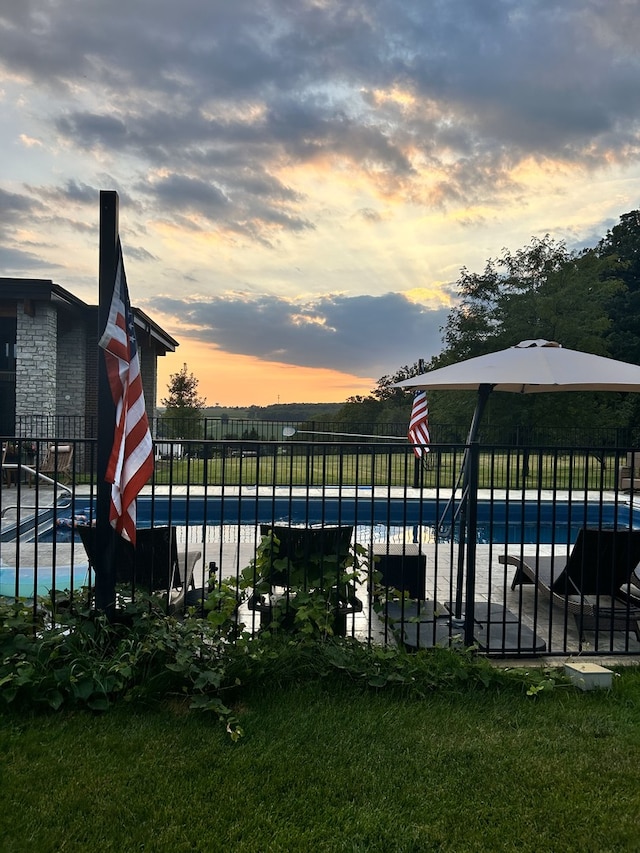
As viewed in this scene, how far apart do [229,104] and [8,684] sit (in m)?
9.21

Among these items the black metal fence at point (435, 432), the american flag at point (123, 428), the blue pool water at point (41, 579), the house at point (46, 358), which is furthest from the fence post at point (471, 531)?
the black metal fence at point (435, 432)

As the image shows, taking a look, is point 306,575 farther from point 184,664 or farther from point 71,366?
point 71,366

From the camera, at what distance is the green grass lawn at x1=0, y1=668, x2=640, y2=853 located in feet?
7.29

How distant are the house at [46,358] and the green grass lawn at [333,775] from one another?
13865 millimetres

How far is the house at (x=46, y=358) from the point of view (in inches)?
617

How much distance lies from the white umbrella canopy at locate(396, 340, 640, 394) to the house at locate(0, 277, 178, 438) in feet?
42.6

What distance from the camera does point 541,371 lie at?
14.1 feet

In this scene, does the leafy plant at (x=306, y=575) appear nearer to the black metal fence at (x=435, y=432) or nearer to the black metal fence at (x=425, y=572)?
the black metal fence at (x=425, y=572)

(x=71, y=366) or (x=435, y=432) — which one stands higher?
(x=71, y=366)

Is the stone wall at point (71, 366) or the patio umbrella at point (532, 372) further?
the stone wall at point (71, 366)

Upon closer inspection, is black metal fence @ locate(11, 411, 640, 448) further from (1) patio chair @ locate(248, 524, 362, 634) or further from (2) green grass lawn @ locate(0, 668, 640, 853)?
(2) green grass lawn @ locate(0, 668, 640, 853)

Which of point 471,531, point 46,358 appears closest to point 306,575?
point 471,531

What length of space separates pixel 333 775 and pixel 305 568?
1.45 m

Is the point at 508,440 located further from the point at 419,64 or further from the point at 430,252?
the point at 419,64
